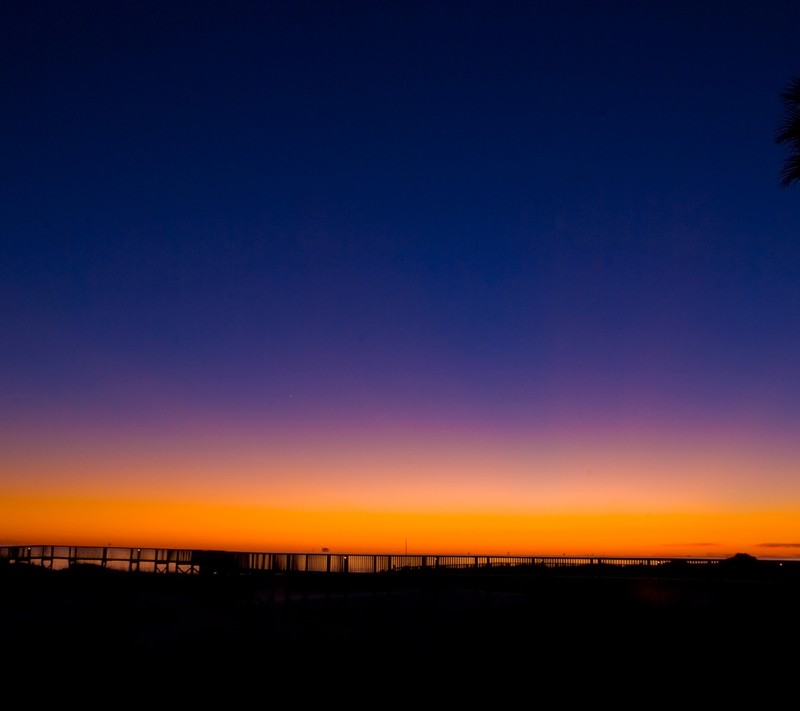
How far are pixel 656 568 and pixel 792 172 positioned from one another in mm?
24757

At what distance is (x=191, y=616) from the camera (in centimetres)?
1864

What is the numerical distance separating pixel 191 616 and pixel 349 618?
381cm

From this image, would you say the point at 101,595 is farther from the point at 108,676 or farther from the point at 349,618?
the point at 349,618

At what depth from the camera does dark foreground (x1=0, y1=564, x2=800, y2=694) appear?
1594 cm

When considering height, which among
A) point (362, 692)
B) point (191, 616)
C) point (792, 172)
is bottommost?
point (362, 692)

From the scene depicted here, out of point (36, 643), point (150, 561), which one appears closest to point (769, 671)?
point (36, 643)

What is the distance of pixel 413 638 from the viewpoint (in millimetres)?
17797

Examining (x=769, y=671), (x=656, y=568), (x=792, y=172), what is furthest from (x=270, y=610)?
(x=656, y=568)

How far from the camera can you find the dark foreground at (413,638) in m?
15.9

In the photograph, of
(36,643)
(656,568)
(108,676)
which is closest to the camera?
(108,676)

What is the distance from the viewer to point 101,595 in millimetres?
19547

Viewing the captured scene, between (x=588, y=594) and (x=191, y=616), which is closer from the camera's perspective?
(x=191, y=616)

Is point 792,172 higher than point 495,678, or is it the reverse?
point 792,172

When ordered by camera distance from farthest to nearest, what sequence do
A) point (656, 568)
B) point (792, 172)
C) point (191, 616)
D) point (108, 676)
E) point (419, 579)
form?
1. point (656, 568)
2. point (419, 579)
3. point (792, 172)
4. point (191, 616)
5. point (108, 676)
